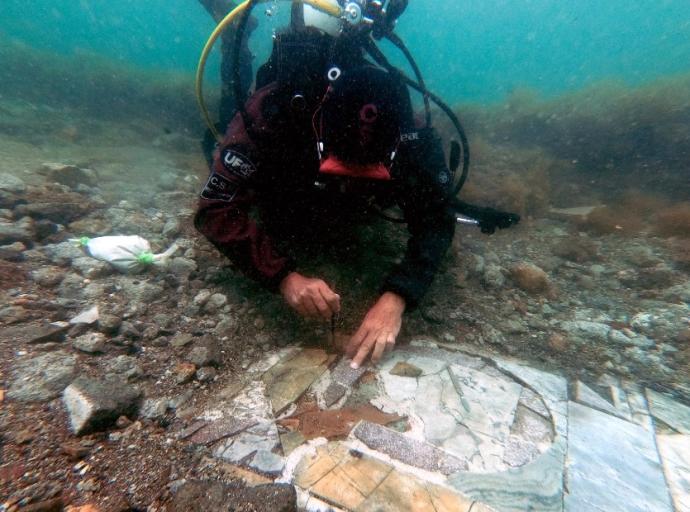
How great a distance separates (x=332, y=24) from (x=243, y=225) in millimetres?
1725

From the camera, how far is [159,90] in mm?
11688

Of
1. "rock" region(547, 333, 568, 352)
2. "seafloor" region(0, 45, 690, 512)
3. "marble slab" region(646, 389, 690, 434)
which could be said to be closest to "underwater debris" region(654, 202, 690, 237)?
"seafloor" region(0, 45, 690, 512)

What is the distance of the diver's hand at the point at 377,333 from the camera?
74.0 inches

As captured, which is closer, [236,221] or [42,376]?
[42,376]

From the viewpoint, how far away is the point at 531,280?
3.07m

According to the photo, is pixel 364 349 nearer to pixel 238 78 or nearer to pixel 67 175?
pixel 238 78

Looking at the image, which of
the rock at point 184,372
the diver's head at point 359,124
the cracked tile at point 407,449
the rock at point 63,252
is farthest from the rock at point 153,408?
the rock at point 63,252

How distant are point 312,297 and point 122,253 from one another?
5.27 feet

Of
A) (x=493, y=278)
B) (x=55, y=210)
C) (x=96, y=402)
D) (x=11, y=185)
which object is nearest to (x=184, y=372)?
(x=96, y=402)

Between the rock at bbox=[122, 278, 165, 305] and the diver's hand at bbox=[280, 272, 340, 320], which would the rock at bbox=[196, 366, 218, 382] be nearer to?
the diver's hand at bbox=[280, 272, 340, 320]

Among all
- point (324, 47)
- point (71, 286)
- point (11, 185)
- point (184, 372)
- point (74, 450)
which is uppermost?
point (324, 47)

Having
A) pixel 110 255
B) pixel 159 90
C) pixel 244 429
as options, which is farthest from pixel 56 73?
pixel 244 429

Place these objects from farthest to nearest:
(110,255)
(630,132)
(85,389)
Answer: (630,132), (110,255), (85,389)

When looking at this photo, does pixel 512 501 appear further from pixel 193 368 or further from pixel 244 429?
pixel 193 368
